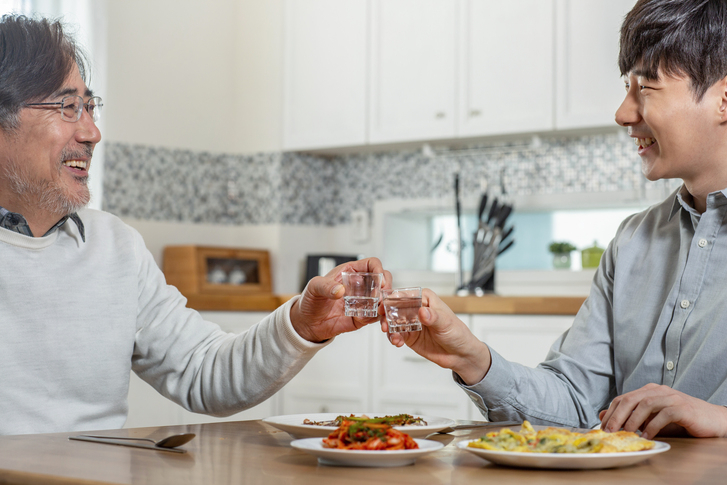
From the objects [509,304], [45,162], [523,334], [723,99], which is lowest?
[523,334]

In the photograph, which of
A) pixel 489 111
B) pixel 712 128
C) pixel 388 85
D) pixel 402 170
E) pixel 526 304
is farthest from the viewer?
pixel 402 170

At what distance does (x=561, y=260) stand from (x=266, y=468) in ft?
9.50

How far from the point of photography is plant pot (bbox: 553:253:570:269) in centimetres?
361

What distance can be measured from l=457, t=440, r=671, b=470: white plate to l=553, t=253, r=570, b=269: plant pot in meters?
2.79

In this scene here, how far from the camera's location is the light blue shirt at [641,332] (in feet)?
4.50

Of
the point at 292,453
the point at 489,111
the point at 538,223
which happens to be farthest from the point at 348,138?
the point at 292,453

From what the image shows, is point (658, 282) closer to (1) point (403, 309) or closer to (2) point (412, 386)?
(1) point (403, 309)

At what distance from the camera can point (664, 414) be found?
3.75ft

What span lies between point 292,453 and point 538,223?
292 centimetres

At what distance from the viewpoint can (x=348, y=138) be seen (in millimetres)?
3951

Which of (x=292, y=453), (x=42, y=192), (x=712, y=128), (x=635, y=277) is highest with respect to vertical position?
(x=712, y=128)

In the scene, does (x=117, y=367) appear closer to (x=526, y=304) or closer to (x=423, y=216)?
(x=526, y=304)

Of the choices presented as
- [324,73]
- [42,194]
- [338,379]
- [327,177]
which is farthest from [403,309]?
[327,177]

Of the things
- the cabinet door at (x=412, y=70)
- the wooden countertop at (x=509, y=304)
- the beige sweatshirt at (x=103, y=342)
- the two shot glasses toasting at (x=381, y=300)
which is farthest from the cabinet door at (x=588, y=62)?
the two shot glasses toasting at (x=381, y=300)
